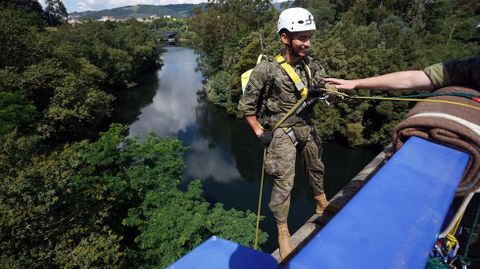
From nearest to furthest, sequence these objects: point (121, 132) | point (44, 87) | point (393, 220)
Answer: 1. point (393, 220)
2. point (121, 132)
3. point (44, 87)

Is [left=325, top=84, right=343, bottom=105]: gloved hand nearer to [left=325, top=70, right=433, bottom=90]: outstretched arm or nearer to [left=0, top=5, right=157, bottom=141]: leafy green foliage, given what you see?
[left=325, top=70, right=433, bottom=90]: outstretched arm

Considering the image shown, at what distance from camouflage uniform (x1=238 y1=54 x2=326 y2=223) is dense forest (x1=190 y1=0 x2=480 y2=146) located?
546cm

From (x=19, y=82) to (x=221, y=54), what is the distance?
25.7 meters

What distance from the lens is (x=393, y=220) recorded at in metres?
1.02

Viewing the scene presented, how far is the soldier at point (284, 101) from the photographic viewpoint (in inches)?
124

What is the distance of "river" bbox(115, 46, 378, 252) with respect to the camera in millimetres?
19484

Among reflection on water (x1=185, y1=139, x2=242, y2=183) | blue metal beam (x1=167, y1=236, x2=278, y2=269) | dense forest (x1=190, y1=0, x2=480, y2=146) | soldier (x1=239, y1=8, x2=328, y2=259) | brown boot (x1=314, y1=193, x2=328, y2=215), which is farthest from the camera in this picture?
dense forest (x1=190, y1=0, x2=480, y2=146)

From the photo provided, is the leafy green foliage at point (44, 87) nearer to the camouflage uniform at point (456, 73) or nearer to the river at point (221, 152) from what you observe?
the river at point (221, 152)

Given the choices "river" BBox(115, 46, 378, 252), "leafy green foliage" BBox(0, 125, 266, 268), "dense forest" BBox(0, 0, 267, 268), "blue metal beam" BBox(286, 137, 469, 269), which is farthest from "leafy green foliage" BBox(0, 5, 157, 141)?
"blue metal beam" BBox(286, 137, 469, 269)

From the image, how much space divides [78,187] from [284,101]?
9389 mm

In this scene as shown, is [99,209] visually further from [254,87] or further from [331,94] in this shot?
[331,94]

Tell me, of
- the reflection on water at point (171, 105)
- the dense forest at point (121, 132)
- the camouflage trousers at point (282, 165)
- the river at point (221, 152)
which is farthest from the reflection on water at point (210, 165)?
the camouflage trousers at point (282, 165)

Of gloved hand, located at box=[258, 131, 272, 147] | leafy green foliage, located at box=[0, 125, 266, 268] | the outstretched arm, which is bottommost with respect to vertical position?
leafy green foliage, located at box=[0, 125, 266, 268]

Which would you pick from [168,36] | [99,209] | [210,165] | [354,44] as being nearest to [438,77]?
[99,209]
